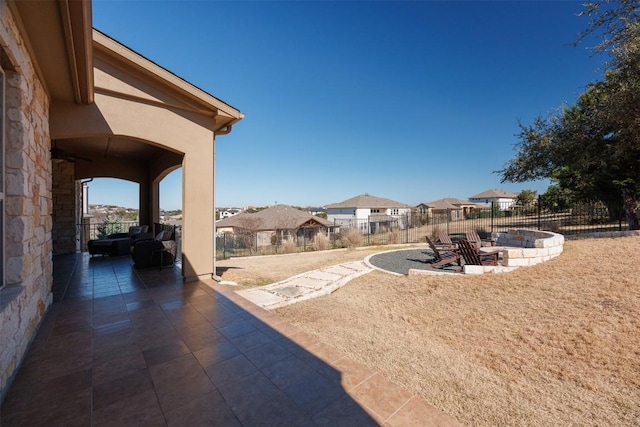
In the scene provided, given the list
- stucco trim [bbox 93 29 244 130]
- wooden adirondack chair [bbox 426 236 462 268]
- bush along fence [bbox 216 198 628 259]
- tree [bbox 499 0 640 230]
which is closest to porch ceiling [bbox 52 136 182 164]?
stucco trim [bbox 93 29 244 130]

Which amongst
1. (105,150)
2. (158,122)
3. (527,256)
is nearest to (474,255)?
(527,256)

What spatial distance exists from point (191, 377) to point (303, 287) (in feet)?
12.0

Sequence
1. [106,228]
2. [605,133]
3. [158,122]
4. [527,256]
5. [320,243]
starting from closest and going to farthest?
[158,122], [527,256], [605,133], [106,228], [320,243]

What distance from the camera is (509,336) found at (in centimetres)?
406

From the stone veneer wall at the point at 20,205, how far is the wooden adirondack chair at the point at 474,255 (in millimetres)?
8137

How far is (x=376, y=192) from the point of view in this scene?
5100 centimetres

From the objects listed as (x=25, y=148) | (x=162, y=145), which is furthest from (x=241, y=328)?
(x=162, y=145)

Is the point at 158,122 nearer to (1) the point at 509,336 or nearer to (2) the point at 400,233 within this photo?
(1) the point at 509,336

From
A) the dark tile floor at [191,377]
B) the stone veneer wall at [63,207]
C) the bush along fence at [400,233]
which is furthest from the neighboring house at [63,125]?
the bush along fence at [400,233]

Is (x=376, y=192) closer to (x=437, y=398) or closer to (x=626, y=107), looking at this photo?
(x=626, y=107)

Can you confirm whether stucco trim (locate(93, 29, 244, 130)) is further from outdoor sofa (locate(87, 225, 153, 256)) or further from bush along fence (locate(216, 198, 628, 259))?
bush along fence (locate(216, 198, 628, 259))

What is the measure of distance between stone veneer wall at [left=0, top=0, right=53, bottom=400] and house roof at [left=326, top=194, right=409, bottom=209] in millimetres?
41382

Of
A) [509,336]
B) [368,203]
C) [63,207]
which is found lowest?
[509,336]

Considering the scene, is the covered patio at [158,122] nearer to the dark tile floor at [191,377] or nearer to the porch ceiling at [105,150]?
the porch ceiling at [105,150]
